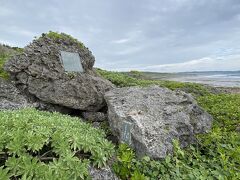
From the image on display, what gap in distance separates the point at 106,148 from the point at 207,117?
3.77 m

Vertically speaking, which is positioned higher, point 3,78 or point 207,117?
point 3,78

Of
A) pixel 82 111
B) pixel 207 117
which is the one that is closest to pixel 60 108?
pixel 82 111

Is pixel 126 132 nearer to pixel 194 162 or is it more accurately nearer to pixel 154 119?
pixel 154 119

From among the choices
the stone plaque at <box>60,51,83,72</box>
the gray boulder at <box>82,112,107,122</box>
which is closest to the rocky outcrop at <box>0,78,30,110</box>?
the stone plaque at <box>60,51,83,72</box>

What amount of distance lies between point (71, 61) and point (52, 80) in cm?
104

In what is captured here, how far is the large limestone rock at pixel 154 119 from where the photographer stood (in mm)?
5625

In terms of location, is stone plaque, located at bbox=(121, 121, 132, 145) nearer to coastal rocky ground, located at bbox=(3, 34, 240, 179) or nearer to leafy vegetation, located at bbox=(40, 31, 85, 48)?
coastal rocky ground, located at bbox=(3, 34, 240, 179)

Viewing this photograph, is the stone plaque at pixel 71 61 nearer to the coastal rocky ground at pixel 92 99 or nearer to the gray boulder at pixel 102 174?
the coastal rocky ground at pixel 92 99

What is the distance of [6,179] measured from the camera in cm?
354

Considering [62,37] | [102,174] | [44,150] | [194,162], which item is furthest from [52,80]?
[194,162]

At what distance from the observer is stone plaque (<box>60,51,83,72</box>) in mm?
8312

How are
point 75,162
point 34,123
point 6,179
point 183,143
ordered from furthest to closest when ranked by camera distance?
point 183,143
point 34,123
point 75,162
point 6,179

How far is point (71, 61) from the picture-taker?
8.55 metres

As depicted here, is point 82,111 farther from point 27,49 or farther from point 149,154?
point 149,154
